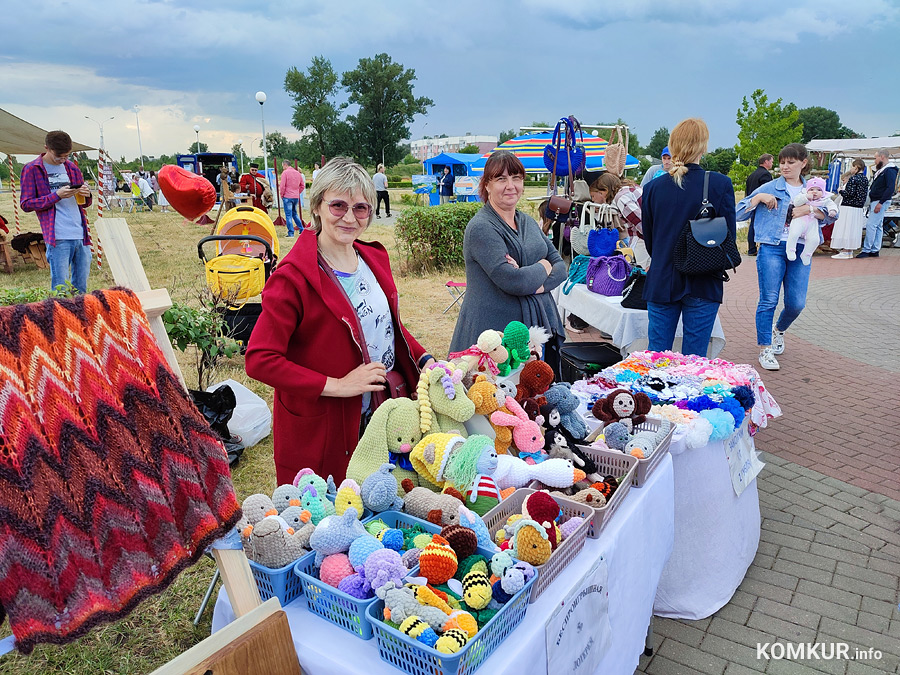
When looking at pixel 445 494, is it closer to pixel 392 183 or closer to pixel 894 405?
pixel 894 405

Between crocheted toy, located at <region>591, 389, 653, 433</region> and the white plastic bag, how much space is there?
2.76 meters

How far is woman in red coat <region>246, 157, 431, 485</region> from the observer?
2.03 metres

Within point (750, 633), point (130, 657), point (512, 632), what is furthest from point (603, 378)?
point (130, 657)

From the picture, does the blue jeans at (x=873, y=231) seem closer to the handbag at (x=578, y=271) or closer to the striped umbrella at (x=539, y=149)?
the striped umbrella at (x=539, y=149)

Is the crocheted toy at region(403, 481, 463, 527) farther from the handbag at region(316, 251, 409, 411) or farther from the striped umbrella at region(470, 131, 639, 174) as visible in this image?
the striped umbrella at region(470, 131, 639, 174)

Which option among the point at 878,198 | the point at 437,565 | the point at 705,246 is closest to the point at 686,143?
the point at 705,246

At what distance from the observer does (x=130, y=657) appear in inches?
95.2

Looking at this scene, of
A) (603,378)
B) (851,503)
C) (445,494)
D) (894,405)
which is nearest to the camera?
(445,494)

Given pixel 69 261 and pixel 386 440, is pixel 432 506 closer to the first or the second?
pixel 386 440

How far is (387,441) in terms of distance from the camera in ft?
6.01

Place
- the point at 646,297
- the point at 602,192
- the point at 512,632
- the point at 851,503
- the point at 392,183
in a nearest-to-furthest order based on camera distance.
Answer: the point at 512,632, the point at 851,503, the point at 646,297, the point at 602,192, the point at 392,183

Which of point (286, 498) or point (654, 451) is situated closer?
point (286, 498)

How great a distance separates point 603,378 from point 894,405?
3659mm

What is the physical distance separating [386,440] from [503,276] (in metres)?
1.44
